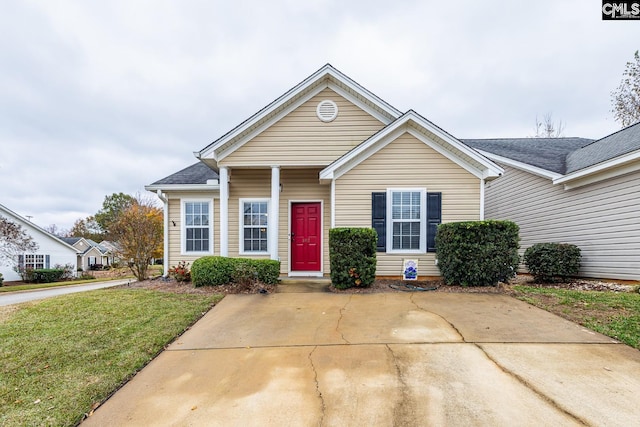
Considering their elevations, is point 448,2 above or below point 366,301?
above

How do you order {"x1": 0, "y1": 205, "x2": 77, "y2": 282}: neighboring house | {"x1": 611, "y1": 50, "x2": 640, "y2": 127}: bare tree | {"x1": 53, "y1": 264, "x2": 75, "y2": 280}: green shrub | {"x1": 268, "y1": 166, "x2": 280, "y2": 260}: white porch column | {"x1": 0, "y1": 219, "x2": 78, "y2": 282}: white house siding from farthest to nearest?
{"x1": 53, "y1": 264, "x2": 75, "y2": 280}: green shrub < {"x1": 0, "y1": 219, "x2": 78, "y2": 282}: white house siding < {"x1": 0, "y1": 205, "x2": 77, "y2": 282}: neighboring house < {"x1": 611, "y1": 50, "x2": 640, "y2": 127}: bare tree < {"x1": 268, "y1": 166, "x2": 280, "y2": 260}: white porch column

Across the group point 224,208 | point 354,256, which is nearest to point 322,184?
point 224,208

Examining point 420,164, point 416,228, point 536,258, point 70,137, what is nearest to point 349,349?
point 416,228

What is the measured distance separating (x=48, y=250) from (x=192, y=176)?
73.0 feet

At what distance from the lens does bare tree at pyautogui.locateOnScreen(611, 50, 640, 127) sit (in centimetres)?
1419

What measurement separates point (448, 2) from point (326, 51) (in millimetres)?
4726

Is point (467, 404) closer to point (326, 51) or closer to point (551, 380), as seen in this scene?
point (551, 380)

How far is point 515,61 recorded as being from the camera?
1310 centimetres

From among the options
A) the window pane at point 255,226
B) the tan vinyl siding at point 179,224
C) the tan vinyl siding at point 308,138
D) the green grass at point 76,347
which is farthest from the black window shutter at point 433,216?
the tan vinyl siding at point 179,224

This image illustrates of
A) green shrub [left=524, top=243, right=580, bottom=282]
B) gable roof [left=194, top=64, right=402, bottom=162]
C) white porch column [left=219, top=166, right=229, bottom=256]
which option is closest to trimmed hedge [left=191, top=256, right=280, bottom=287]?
white porch column [left=219, top=166, right=229, bottom=256]

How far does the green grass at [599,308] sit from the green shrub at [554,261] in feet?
4.97

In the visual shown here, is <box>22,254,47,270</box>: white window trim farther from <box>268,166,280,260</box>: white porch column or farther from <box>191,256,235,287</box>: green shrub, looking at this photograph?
<box>268,166,280,260</box>: white porch column

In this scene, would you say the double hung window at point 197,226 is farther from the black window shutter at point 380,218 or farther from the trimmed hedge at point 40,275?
the trimmed hedge at point 40,275

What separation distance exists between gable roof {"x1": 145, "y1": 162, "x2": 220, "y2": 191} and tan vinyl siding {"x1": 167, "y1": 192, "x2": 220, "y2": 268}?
319 mm
